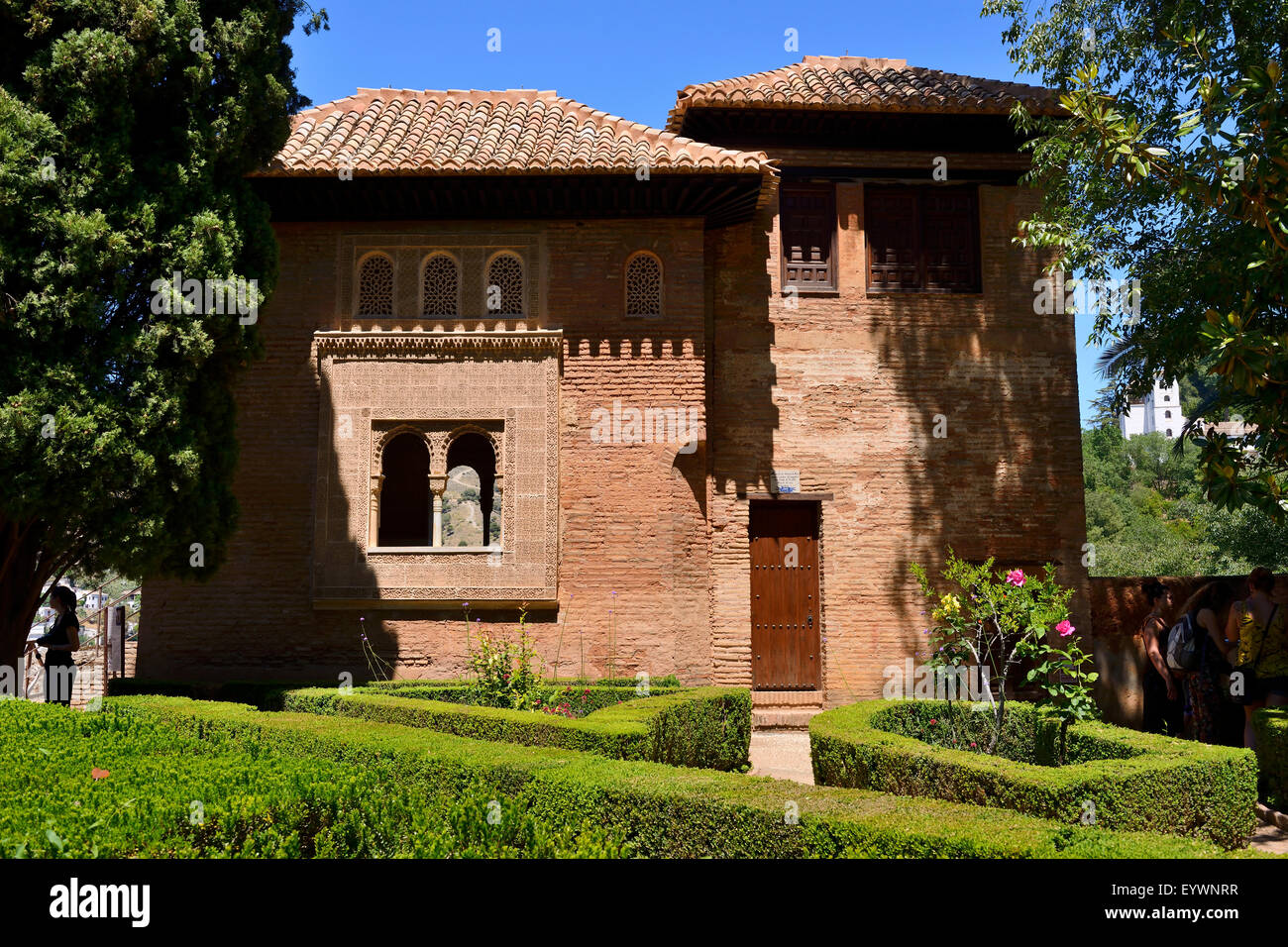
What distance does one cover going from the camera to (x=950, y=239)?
1339 centimetres

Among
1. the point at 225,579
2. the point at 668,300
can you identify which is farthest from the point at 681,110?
the point at 225,579

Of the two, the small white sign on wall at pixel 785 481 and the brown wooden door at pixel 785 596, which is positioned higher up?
the small white sign on wall at pixel 785 481

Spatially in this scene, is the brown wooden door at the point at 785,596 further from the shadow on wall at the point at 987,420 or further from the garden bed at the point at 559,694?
the garden bed at the point at 559,694

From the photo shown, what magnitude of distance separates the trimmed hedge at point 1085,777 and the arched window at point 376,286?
7644 mm

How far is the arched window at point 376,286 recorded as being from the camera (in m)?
12.3

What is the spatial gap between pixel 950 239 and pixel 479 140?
6286mm

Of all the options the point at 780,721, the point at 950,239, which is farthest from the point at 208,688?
the point at 950,239

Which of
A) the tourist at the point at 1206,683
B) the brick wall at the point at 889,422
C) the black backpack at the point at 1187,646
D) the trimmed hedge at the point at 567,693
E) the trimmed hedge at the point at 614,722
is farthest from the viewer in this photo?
the brick wall at the point at 889,422

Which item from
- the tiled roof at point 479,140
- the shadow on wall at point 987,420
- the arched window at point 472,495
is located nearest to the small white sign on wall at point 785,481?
the shadow on wall at point 987,420

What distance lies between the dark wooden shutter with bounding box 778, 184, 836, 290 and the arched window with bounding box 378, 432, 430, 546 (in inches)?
313

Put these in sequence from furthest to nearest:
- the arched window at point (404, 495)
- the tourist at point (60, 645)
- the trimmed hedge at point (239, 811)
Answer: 1. the arched window at point (404, 495)
2. the tourist at point (60, 645)
3. the trimmed hedge at point (239, 811)

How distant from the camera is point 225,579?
38.4 ft
